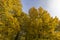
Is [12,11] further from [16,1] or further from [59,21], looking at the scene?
[59,21]

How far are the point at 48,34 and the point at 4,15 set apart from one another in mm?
5755

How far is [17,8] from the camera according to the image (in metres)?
37.0

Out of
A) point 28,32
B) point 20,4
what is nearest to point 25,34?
point 28,32

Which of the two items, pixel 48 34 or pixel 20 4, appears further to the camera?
pixel 20 4

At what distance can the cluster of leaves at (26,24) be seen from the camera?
34.1 metres

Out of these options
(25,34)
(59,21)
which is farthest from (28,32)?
(59,21)

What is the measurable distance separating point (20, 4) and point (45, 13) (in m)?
4.26

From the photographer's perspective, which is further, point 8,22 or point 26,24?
point 26,24

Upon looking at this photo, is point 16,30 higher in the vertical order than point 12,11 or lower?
lower

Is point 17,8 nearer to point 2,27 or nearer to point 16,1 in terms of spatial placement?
point 16,1

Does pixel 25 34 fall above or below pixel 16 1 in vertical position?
below

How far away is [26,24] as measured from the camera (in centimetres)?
3506

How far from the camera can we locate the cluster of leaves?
3409cm

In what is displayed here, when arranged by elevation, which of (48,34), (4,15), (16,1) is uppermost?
(16,1)
